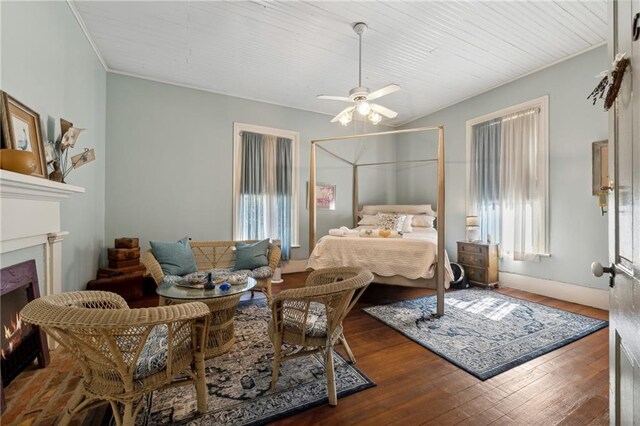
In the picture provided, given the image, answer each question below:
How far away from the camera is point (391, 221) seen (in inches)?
198

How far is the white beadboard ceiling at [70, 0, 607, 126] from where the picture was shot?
2805 mm

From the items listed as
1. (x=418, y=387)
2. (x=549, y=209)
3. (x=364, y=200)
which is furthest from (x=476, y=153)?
(x=418, y=387)

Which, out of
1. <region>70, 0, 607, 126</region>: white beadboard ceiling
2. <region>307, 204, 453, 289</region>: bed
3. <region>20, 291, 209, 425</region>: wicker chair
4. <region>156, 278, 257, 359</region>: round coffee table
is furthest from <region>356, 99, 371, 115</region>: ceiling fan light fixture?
<region>20, 291, 209, 425</region>: wicker chair

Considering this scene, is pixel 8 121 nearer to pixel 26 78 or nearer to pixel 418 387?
pixel 26 78

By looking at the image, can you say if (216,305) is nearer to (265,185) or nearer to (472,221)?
(265,185)

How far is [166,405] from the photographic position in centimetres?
175

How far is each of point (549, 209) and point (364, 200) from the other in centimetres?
326

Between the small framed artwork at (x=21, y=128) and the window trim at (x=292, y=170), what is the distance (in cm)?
277

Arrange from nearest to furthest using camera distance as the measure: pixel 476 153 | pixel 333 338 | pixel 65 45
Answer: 1. pixel 333 338
2. pixel 65 45
3. pixel 476 153

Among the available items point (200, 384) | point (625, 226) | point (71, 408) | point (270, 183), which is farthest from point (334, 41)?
point (71, 408)

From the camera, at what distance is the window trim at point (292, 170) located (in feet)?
16.0

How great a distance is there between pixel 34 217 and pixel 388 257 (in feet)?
10.7

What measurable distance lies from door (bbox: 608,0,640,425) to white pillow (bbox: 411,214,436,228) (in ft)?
13.4

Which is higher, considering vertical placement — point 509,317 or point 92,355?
point 92,355
